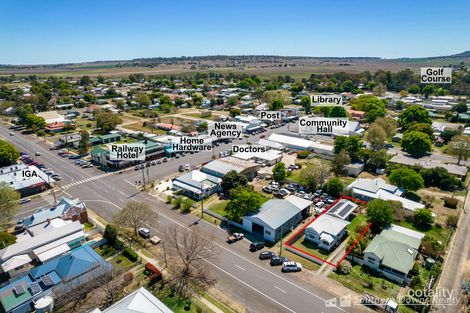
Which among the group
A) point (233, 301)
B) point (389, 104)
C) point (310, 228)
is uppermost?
point (389, 104)

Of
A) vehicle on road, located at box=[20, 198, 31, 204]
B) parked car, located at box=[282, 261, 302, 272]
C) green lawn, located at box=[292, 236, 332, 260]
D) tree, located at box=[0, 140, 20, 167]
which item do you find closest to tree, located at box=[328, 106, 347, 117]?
green lawn, located at box=[292, 236, 332, 260]

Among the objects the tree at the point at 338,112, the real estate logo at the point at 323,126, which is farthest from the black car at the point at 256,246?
the tree at the point at 338,112

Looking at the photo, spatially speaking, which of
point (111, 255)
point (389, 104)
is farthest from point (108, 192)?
point (389, 104)

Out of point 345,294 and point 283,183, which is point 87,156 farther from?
point 345,294

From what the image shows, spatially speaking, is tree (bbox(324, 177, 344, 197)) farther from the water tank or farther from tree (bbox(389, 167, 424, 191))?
the water tank

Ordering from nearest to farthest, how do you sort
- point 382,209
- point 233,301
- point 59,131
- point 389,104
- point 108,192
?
point 233,301
point 382,209
point 108,192
point 59,131
point 389,104
